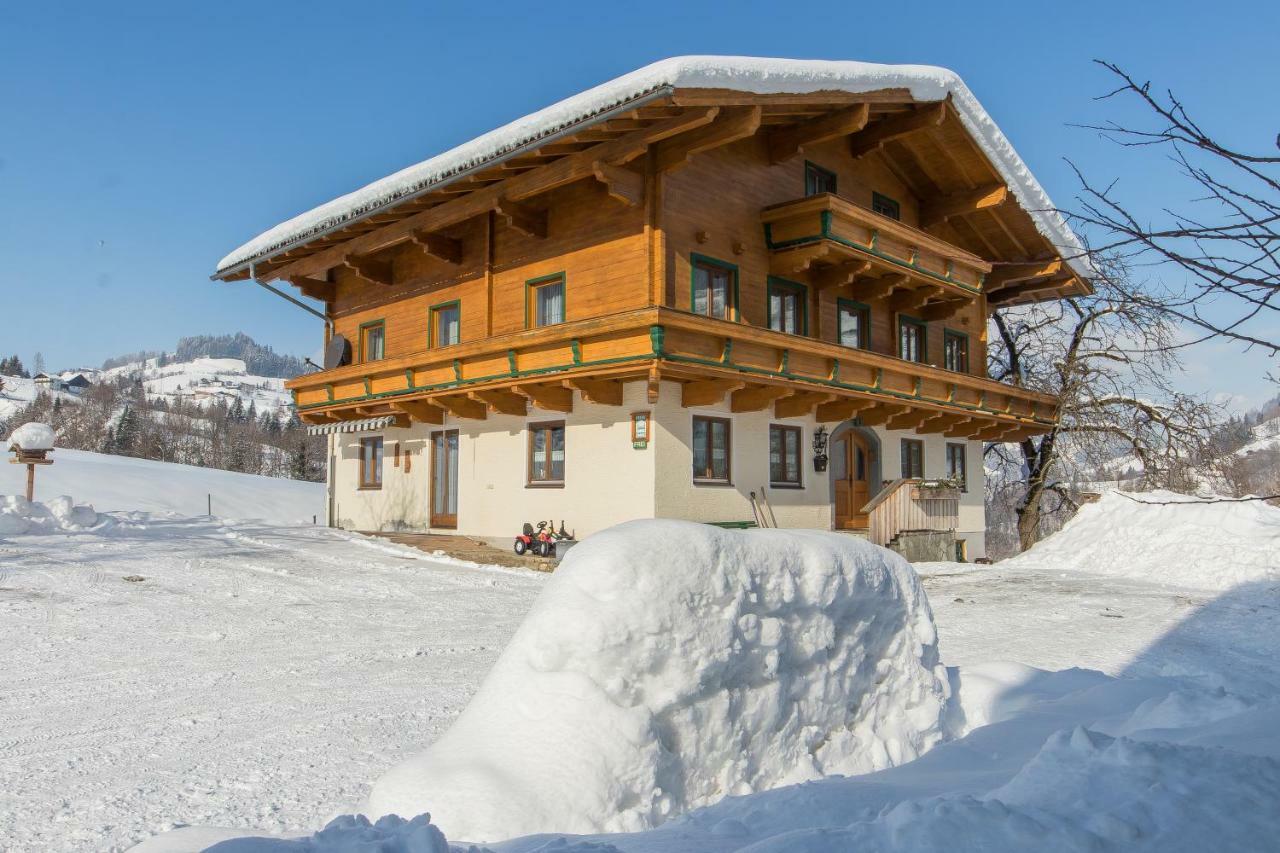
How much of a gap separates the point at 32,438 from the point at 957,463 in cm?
2137

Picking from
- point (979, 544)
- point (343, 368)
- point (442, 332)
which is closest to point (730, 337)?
point (442, 332)

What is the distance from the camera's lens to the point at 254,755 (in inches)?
Result: 194

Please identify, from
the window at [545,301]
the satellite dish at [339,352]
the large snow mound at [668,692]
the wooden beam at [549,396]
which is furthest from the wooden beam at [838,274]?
the large snow mound at [668,692]

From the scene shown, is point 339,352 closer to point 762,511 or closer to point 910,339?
point 762,511

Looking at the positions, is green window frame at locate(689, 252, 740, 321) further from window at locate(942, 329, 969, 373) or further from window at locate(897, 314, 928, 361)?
window at locate(942, 329, 969, 373)

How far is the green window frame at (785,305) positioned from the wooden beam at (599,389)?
366cm

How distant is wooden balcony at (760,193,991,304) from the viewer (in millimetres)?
15805

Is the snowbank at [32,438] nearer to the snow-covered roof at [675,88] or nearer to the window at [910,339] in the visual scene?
the snow-covered roof at [675,88]

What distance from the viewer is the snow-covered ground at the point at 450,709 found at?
2.60m

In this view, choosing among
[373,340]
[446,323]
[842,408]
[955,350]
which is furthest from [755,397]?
[373,340]

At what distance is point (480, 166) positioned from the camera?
48.0ft

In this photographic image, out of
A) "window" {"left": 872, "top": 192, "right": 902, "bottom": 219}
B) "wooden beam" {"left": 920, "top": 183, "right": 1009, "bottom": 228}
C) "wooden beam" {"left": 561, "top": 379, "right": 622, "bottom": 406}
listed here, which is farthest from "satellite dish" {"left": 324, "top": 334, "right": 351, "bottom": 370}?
"wooden beam" {"left": 920, "top": 183, "right": 1009, "bottom": 228}

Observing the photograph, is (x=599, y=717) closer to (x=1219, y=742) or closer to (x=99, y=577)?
(x=1219, y=742)

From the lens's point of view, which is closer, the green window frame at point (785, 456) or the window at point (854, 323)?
the green window frame at point (785, 456)
